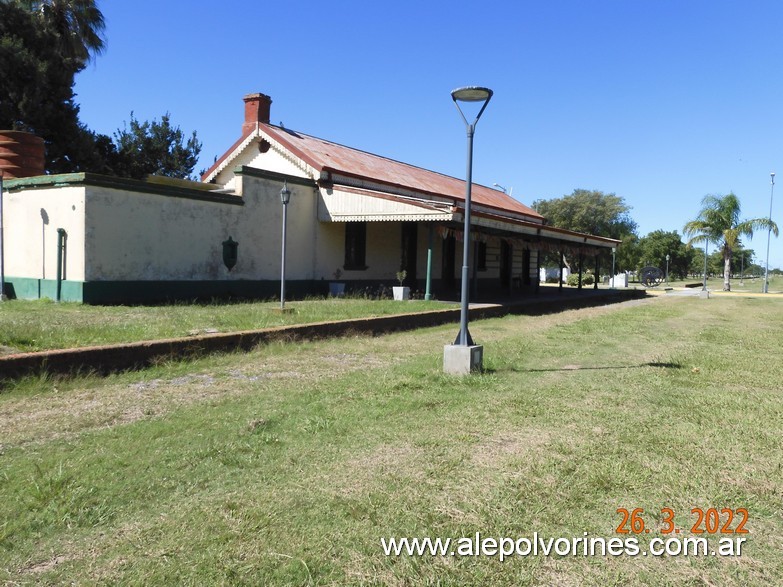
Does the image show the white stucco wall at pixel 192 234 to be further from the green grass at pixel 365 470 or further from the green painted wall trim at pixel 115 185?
the green grass at pixel 365 470

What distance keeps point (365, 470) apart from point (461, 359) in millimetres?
3451

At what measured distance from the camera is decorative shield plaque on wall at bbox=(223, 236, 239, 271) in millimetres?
14727

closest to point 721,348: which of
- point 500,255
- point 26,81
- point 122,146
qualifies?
point 500,255

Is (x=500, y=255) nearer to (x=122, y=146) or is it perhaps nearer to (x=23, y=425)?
(x=23, y=425)

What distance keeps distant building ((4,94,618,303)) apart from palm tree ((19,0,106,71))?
1228cm

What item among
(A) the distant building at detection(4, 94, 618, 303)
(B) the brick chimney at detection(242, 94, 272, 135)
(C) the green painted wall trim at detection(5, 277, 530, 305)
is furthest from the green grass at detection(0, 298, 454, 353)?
(B) the brick chimney at detection(242, 94, 272, 135)

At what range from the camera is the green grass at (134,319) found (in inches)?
291

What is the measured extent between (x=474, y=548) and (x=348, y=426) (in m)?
2.16

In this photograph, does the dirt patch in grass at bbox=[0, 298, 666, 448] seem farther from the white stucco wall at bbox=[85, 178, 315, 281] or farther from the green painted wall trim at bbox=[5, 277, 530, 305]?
the white stucco wall at bbox=[85, 178, 315, 281]

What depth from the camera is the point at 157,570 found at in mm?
2732

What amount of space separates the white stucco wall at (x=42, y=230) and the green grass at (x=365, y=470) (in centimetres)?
619

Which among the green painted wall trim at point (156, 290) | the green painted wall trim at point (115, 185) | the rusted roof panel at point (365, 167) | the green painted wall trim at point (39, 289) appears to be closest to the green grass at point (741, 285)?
the rusted roof panel at point (365, 167)

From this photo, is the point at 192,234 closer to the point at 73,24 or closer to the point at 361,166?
the point at 361,166

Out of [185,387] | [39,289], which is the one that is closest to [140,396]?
[185,387]
